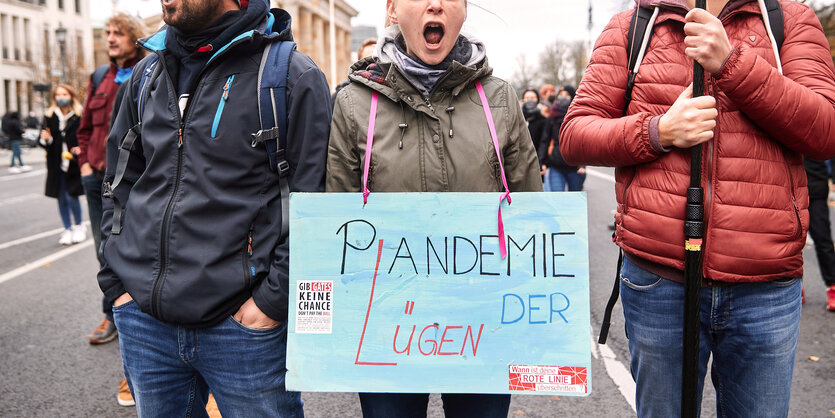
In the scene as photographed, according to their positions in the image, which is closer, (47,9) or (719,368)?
(719,368)

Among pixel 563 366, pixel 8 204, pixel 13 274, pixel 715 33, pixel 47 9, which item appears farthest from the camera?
pixel 47 9

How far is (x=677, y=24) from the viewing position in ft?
6.82

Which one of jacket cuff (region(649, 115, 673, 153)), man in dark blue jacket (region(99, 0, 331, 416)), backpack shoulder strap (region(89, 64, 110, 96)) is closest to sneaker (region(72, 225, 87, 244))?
backpack shoulder strap (region(89, 64, 110, 96))

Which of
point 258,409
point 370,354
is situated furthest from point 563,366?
point 258,409

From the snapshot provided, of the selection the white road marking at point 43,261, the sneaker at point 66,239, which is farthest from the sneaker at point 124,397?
the sneaker at point 66,239

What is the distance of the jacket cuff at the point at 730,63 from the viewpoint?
1.88 metres

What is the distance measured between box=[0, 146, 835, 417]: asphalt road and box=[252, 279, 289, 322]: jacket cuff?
201 cm

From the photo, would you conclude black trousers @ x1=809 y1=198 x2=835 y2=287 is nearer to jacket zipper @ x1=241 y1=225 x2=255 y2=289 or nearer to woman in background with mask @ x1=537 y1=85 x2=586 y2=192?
woman in background with mask @ x1=537 y1=85 x2=586 y2=192

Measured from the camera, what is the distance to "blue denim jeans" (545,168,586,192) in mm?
8703

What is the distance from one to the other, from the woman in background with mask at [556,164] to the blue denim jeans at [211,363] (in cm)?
664

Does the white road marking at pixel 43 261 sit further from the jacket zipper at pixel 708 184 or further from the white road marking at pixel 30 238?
the jacket zipper at pixel 708 184

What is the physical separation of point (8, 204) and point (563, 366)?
1451 cm

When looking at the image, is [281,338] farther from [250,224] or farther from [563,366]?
[563,366]

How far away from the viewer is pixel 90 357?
484 cm
